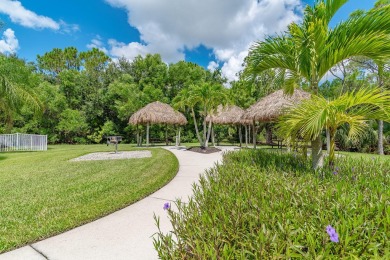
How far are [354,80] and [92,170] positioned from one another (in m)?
23.2

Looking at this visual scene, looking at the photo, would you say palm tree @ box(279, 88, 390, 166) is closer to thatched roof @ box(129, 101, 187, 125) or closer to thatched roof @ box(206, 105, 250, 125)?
thatched roof @ box(129, 101, 187, 125)

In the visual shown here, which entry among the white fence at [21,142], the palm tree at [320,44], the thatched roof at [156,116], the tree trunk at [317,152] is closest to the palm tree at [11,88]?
the white fence at [21,142]

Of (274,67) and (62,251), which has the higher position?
(274,67)

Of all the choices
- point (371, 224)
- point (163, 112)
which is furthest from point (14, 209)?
point (163, 112)

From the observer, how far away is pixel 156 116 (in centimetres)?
1772

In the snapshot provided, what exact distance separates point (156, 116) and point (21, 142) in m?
10.1

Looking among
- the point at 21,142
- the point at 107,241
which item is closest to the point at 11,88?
the point at 21,142

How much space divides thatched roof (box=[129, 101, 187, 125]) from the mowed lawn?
381 inches

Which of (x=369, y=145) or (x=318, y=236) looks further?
(x=369, y=145)

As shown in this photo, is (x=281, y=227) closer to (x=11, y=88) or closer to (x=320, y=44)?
(x=320, y=44)

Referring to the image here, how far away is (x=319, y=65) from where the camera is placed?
421cm

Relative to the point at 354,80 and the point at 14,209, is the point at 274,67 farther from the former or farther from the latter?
the point at 354,80

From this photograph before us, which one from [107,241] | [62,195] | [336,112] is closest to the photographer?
[107,241]

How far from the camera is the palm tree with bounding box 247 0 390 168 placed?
3.58m
